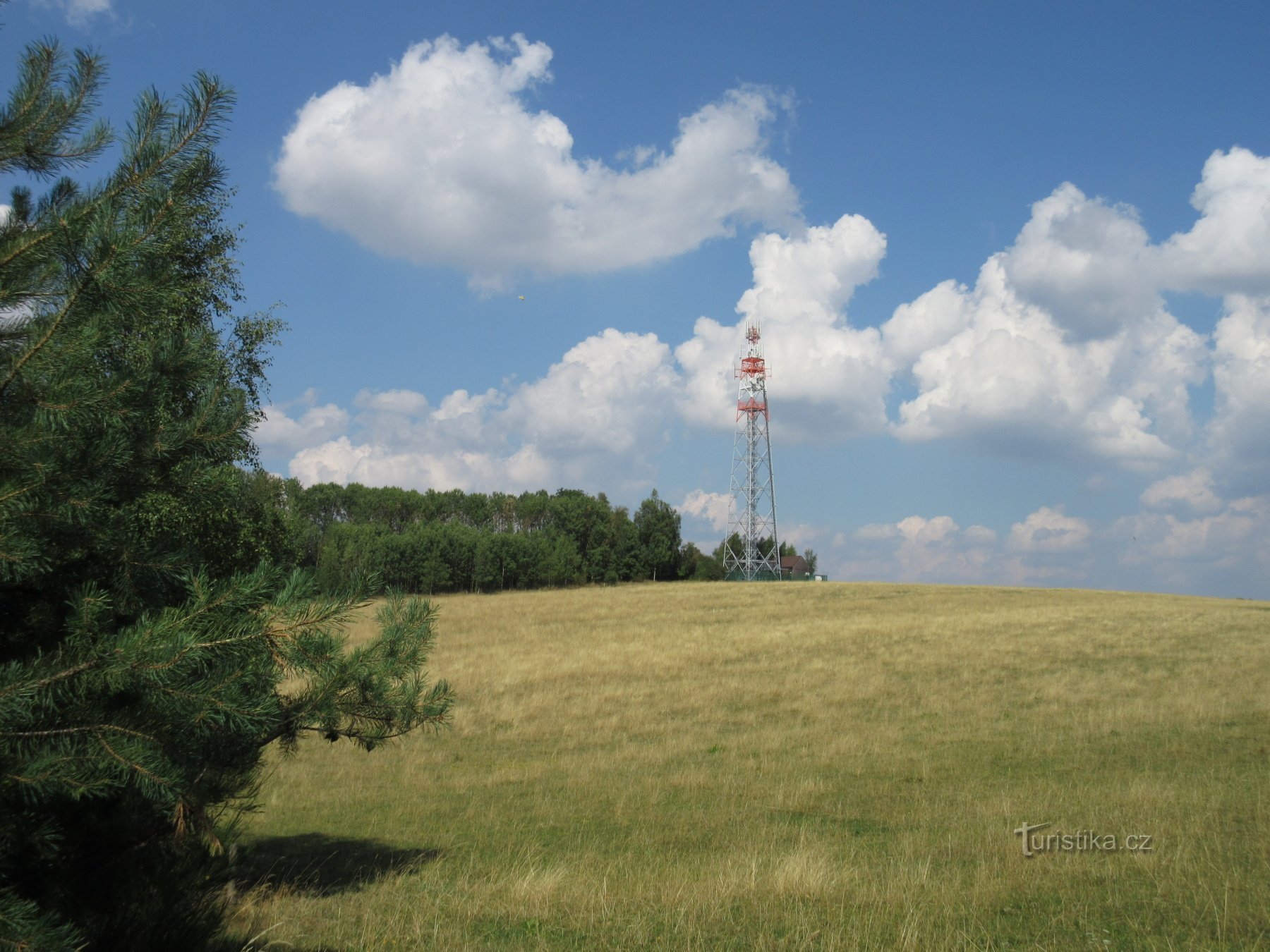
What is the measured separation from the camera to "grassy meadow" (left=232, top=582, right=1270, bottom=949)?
22.2 ft

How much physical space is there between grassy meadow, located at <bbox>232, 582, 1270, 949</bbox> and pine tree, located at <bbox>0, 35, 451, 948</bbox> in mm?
1649

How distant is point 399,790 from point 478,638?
73.0 feet

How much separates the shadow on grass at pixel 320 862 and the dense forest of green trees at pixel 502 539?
59323 mm

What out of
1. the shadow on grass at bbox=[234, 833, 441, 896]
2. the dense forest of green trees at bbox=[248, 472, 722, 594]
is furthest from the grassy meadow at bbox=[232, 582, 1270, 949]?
the dense forest of green trees at bbox=[248, 472, 722, 594]

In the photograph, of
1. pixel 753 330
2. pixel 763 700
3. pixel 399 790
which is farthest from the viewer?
pixel 753 330

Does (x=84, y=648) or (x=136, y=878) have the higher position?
(x=84, y=648)

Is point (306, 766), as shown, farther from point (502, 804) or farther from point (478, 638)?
point (478, 638)

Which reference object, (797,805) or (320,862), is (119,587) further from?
(797,805)

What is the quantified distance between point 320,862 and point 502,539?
86918 mm

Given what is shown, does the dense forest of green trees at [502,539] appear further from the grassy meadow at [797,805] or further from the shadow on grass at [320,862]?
the shadow on grass at [320,862]

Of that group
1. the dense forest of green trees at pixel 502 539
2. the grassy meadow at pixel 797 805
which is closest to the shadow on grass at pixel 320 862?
the grassy meadow at pixel 797 805

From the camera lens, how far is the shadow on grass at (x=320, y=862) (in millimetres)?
8398

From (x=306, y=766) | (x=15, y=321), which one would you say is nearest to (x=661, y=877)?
(x=15, y=321)

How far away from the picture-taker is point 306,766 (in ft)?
53.4
